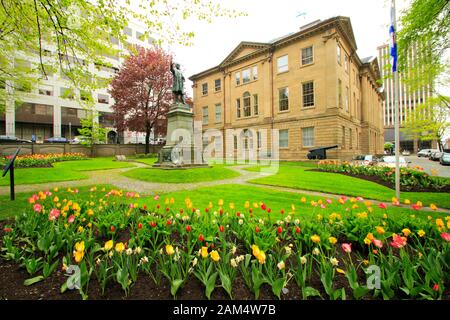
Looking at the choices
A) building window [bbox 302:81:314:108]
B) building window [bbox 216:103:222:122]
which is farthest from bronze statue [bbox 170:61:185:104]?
building window [bbox 216:103:222:122]

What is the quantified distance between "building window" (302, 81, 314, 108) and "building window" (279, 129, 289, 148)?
3.71 meters

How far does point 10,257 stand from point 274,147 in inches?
1019

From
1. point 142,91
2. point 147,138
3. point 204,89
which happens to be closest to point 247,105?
point 204,89

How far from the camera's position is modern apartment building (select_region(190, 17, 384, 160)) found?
73.9ft

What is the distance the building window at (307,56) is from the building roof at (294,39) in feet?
4.86

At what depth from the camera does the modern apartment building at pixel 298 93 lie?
22516 mm

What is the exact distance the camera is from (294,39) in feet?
80.5

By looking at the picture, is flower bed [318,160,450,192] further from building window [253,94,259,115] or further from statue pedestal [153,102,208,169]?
building window [253,94,259,115]

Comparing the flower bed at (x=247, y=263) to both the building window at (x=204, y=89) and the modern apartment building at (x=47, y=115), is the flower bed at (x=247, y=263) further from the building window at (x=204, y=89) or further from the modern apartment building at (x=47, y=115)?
the modern apartment building at (x=47, y=115)

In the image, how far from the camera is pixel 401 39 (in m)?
9.23

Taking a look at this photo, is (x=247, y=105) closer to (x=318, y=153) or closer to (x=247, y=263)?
(x=318, y=153)

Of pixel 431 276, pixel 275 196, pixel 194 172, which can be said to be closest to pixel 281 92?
pixel 194 172

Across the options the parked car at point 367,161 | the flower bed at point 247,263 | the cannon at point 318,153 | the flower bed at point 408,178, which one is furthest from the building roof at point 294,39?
the flower bed at point 247,263
